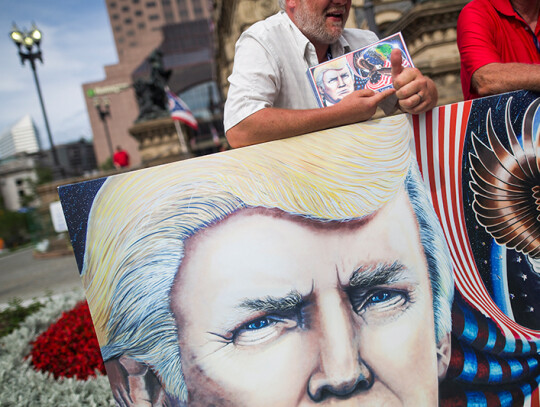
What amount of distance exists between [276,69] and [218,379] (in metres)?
1.19

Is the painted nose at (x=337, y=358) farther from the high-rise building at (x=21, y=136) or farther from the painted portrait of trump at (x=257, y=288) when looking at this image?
the high-rise building at (x=21, y=136)

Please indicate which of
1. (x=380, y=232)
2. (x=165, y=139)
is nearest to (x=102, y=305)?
(x=380, y=232)

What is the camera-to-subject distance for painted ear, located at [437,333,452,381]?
1.39 meters

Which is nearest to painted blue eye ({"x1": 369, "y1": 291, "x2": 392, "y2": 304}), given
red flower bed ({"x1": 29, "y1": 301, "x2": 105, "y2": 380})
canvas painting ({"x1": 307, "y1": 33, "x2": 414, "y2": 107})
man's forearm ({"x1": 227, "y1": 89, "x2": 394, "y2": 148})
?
man's forearm ({"x1": 227, "y1": 89, "x2": 394, "y2": 148})

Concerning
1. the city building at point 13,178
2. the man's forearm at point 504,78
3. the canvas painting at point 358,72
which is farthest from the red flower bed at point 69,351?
the city building at point 13,178

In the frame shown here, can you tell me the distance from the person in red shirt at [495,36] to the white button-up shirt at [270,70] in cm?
71

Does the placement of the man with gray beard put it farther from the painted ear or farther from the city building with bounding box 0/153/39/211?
the city building with bounding box 0/153/39/211

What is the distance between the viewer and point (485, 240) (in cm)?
146

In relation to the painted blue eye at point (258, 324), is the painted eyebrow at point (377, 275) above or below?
above

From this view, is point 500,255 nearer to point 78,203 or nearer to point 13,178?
point 78,203

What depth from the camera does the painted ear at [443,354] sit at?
139cm

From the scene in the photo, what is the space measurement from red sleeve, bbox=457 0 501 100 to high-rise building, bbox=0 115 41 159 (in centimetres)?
17967

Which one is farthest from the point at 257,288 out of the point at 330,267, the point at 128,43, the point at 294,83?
the point at 128,43

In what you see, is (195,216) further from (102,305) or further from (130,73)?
(130,73)
